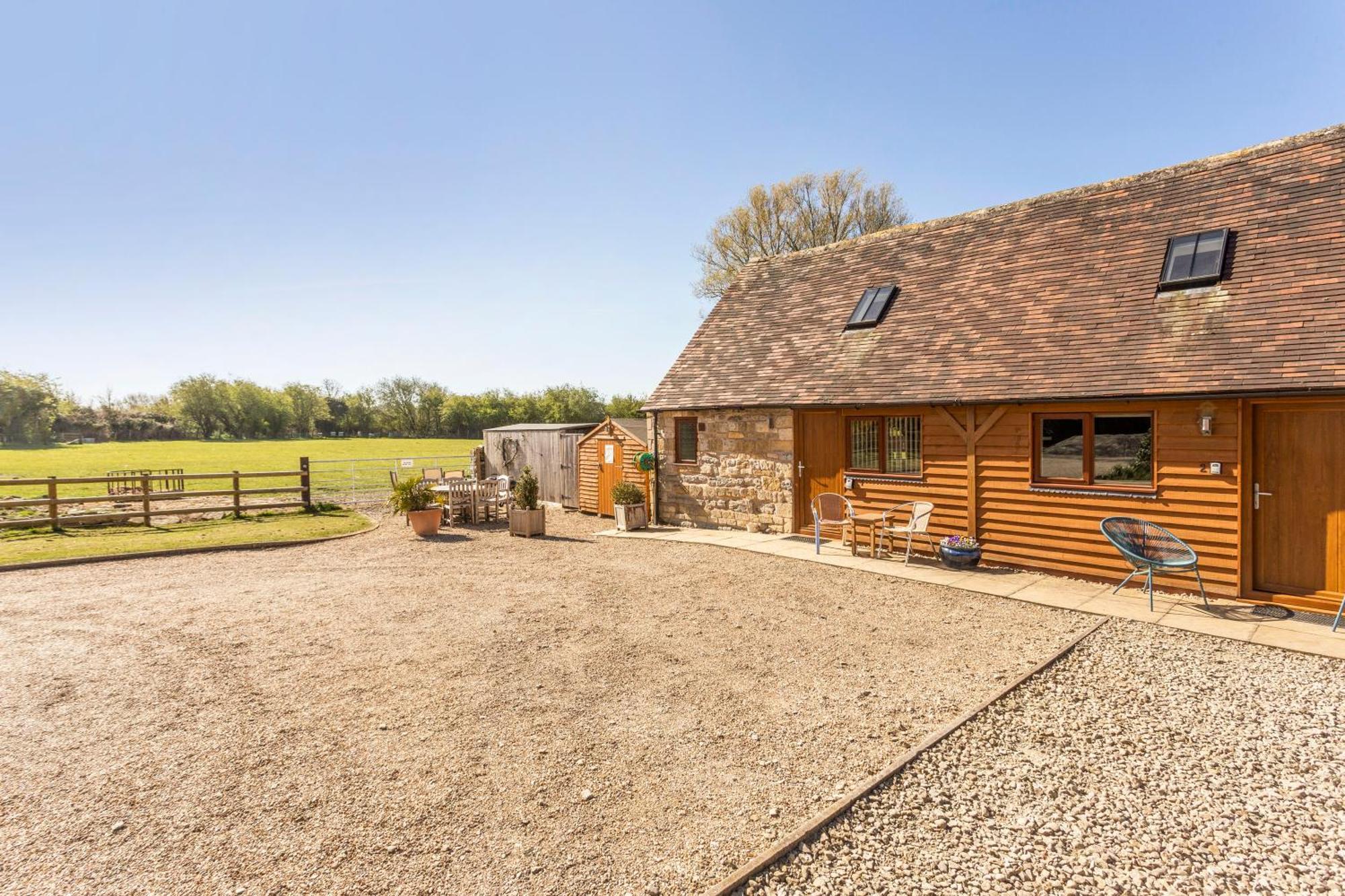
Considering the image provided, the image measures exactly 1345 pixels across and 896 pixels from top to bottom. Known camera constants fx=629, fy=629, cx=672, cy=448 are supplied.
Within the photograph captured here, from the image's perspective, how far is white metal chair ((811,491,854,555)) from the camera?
37.1ft

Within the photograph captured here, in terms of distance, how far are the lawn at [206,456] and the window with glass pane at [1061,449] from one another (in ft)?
56.5

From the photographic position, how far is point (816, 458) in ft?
41.4

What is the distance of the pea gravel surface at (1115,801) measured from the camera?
3281 millimetres

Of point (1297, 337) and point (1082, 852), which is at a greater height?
point (1297, 337)

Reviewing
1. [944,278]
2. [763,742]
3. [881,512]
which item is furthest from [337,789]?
[944,278]

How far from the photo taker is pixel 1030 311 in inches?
419

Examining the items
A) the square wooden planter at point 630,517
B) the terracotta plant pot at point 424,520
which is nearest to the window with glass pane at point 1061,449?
the square wooden planter at point 630,517

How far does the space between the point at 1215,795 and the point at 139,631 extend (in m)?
10.3

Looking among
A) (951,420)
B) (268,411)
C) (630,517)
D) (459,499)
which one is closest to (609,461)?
(630,517)

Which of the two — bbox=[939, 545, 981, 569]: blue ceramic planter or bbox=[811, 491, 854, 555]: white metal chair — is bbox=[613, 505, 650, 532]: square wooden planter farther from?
bbox=[939, 545, 981, 569]: blue ceramic planter

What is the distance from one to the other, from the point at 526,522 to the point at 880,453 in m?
7.61

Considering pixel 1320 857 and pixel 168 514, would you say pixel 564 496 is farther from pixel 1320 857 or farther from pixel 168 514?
pixel 1320 857

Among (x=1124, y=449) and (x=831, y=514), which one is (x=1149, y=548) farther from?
(x=831, y=514)

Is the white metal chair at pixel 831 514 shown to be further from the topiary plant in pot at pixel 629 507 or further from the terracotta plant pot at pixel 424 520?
the terracotta plant pot at pixel 424 520
